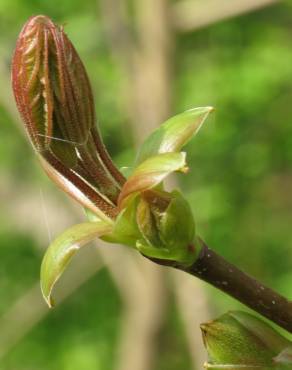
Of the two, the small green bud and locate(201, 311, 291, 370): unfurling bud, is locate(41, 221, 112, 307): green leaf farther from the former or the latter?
locate(201, 311, 291, 370): unfurling bud

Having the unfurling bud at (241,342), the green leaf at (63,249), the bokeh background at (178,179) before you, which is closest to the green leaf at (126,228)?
the green leaf at (63,249)

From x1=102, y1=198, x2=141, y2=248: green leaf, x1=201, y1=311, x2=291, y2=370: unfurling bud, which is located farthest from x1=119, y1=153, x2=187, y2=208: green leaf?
x1=201, y1=311, x2=291, y2=370: unfurling bud

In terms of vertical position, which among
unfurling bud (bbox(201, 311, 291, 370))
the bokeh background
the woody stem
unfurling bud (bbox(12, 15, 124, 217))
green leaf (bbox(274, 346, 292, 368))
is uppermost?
unfurling bud (bbox(12, 15, 124, 217))

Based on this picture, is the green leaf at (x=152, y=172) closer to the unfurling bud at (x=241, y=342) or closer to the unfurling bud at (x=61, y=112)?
the unfurling bud at (x=61, y=112)

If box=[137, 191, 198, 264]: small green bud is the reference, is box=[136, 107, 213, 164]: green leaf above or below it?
above

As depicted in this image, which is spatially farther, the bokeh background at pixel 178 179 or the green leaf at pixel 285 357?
the bokeh background at pixel 178 179

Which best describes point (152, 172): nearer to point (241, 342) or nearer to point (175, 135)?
point (175, 135)
